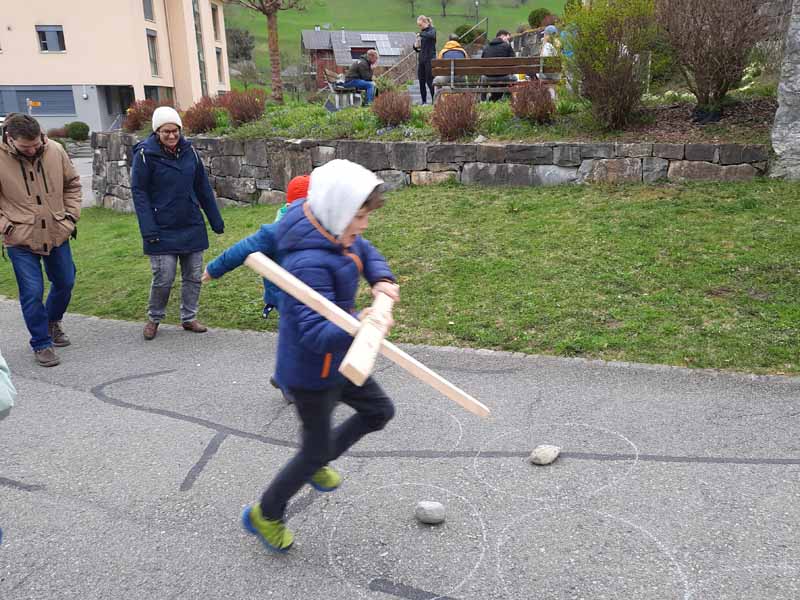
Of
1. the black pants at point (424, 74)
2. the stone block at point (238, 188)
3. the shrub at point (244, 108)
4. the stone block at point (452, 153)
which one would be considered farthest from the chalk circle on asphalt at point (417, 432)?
the black pants at point (424, 74)

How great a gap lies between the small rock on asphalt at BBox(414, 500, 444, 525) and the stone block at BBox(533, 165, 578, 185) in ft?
22.5

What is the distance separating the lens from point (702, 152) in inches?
334

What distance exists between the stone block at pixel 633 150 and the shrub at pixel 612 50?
2.25 ft

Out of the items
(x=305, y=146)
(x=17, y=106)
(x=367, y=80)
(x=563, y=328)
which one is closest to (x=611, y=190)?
(x=563, y=328)

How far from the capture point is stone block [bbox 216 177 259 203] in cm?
1252

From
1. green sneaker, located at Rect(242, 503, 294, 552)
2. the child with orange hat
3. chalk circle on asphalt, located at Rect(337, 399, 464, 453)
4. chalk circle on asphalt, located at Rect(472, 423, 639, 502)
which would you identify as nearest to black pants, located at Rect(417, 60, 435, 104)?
chalk circle on asphalt, located at Rect(337, 399, 464, 453)

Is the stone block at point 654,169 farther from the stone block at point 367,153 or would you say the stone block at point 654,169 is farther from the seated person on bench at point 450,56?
the seated person on bench at point 450,56

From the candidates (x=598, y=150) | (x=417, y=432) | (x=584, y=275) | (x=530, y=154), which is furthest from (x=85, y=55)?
(x=417, y=432)

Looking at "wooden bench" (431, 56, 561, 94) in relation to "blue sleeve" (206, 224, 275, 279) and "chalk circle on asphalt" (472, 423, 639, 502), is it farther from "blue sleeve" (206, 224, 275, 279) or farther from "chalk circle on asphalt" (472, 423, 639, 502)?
"blue sleeve" (206, 224, 275, 279)

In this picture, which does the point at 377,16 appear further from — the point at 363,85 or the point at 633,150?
the point at 633,150

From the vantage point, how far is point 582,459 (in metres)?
3.71

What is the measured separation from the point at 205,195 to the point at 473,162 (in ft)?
15.4

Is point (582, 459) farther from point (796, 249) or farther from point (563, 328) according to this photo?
point (796, 249)

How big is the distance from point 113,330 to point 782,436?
Result: 5.45 meters
